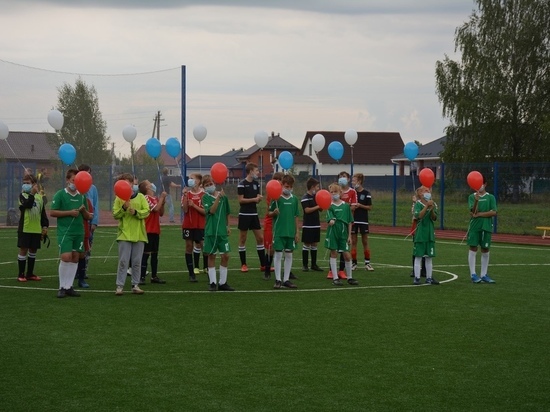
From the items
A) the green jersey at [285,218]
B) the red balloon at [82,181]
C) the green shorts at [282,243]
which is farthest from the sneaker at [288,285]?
the red balloon at [82,181]

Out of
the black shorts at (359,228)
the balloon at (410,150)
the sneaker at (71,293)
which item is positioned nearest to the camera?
the sneaker at (71,293)

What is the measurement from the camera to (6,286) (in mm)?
14594

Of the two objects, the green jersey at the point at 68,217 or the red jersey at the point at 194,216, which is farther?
the red jersey at the point at 194,216

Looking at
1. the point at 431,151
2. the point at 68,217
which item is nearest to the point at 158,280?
the point at 68,217

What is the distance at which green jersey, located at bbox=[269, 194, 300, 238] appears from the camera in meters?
14.5

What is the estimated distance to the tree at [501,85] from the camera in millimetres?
50375

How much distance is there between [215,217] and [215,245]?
468 mm

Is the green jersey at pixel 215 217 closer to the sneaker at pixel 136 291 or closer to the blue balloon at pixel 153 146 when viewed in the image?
the sneaker at pixel 136 291

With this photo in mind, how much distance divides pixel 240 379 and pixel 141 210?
599cm

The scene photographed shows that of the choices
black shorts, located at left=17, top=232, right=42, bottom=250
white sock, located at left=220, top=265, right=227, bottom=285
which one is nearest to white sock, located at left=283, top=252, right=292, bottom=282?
white sock, located at left=220, top=265, right=227, bottom=285

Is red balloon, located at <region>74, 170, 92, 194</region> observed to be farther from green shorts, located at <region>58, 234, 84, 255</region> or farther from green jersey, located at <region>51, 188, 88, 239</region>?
green shorts, located at <region>58, 234, 84, 255</region>

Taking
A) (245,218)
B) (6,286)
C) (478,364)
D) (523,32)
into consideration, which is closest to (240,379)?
(478,364)

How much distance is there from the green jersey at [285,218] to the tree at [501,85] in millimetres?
37803

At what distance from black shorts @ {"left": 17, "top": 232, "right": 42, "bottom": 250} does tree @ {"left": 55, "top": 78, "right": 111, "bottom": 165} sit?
70.0 ft
